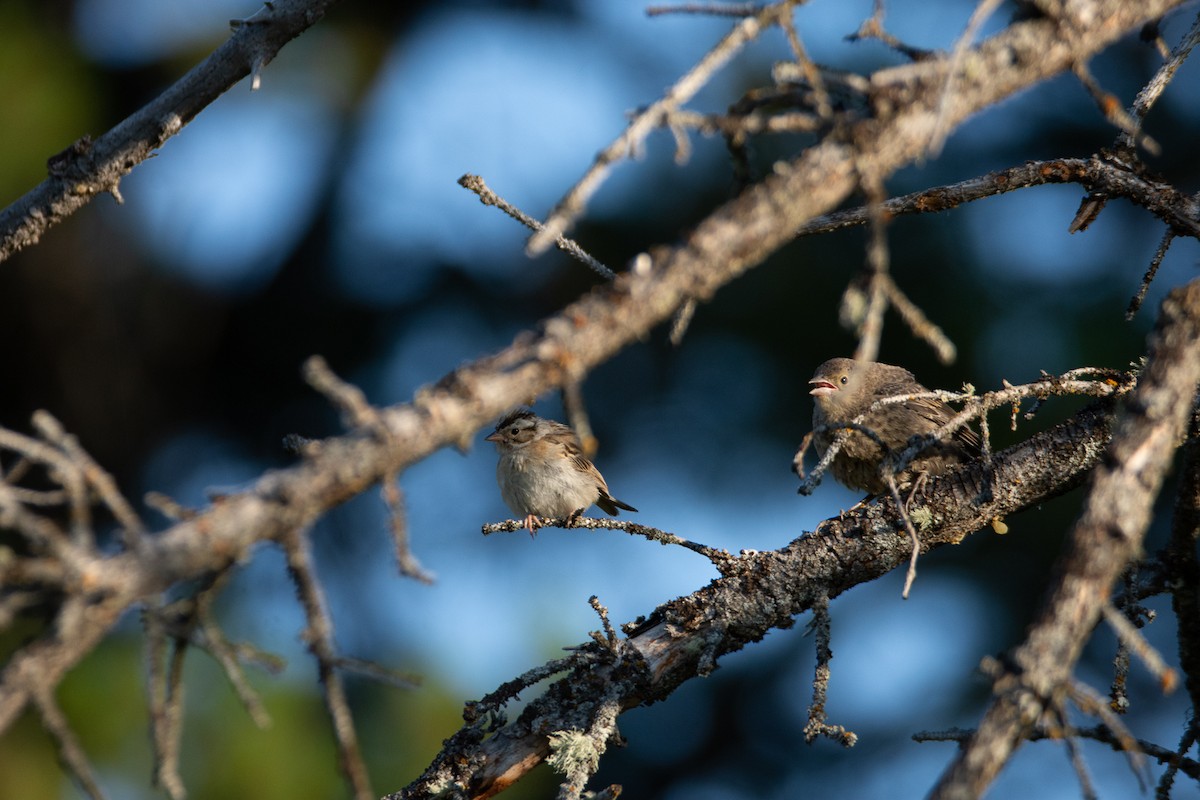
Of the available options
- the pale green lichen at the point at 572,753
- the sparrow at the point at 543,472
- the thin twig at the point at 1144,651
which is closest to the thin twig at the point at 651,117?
the thin twig at the point at 1144,651

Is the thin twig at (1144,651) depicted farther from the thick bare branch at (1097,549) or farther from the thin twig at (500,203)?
the thin twig at (500,203)

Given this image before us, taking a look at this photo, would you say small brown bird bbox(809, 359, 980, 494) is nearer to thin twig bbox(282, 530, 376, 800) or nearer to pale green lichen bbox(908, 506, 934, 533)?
pale green lichen bbox(908, 506, 934, 533)

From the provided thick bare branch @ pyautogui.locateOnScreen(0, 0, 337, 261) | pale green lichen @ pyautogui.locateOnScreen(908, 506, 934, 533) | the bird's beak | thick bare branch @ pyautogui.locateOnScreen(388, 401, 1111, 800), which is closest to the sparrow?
the bird's beak

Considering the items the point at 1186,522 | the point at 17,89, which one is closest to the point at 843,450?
the point at 1186,522

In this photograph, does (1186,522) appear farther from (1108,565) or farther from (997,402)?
(1108,565)

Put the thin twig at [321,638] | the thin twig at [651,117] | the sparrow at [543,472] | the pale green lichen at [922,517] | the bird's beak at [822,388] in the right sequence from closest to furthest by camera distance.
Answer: the thin twig at [321,638]
the thin twig at [651,117]
the pale green lichen at [922,517]
the bird's beak at [822,388]
the sparrow at [543,472]

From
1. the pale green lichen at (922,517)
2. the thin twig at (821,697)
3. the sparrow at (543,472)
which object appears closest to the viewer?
the thin twig at (821,697)
